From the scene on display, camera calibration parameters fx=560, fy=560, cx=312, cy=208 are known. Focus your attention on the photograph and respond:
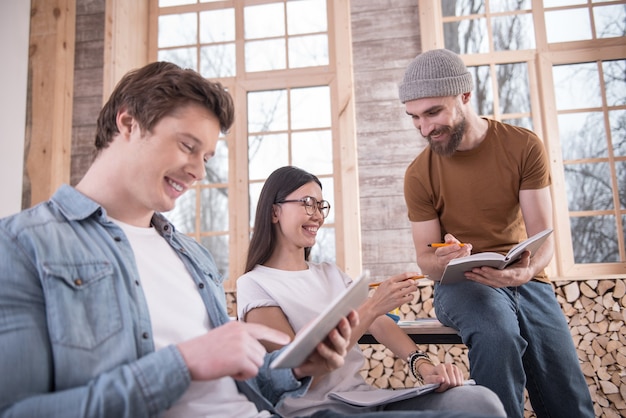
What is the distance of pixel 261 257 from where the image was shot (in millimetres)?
2047

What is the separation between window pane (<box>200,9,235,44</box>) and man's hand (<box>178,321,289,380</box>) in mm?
4219

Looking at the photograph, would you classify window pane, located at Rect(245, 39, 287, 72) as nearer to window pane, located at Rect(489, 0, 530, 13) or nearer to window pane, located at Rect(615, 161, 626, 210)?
window pane, located at Rect(489, 0, 530, 13)

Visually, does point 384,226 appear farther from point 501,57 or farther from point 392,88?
point 501,57

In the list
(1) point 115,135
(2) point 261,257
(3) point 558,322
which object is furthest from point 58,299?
(3) point 558,322

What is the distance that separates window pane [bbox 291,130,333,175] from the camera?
448cm

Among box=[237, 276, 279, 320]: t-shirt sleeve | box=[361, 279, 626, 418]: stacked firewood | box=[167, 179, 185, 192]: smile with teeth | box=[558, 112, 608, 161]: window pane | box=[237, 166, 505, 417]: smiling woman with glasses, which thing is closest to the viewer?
box=[167, 179, 185, 192]: smile with teeth

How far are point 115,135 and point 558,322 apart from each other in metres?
1.81

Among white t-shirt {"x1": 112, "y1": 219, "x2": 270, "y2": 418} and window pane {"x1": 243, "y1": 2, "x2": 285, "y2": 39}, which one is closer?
white t-shirt {"x1": 112, "y1": 219, "x2": 270, "y2": 418}

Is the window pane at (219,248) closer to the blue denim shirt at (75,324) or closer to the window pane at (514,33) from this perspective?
the window pane at (514,33)

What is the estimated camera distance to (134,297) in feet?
3.69

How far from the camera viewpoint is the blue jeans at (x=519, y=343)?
195 centimetres

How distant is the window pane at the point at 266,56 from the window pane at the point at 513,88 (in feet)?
5.75

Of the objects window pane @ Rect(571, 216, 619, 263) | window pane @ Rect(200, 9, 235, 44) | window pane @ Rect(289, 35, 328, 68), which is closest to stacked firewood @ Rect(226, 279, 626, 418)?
window pane @ Rect(571, 216, 619, 263)

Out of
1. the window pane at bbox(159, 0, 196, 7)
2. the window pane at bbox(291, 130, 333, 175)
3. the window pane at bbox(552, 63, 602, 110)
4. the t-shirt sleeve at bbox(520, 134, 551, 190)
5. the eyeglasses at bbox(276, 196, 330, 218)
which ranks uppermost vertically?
the window pane at bbox(159, 0, 196, 7)
